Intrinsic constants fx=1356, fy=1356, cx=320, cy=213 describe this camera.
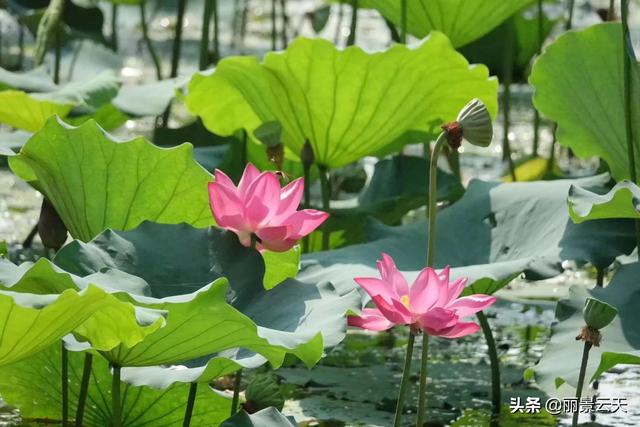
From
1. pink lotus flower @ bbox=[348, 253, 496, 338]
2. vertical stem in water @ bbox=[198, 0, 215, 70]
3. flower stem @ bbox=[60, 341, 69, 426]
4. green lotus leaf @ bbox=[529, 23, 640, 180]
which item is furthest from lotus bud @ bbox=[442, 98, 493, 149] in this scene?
vertical stem in water @ bbox=[198, 0, 215, 70]

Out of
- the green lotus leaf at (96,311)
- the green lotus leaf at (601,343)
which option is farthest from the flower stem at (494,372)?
the green lotus leaf at (96,311)

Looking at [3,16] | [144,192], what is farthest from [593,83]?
[3,16]

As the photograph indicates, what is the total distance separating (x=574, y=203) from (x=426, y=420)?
1.29ft

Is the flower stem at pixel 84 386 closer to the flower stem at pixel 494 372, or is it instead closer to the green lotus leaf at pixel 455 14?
the flower stem at pixel 494 372

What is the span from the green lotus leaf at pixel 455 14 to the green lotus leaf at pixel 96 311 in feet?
4.49

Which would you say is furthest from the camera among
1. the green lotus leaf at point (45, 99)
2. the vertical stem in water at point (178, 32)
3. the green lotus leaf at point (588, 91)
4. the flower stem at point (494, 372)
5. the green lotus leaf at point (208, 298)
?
the vertical stem in water at point (178, 32)

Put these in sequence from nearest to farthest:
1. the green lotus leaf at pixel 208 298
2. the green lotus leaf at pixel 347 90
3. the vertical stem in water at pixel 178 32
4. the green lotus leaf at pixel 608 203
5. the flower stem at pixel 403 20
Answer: the green lotus leaf at pixel 208 298 < the green lotus leaf at pixel 608 203 < the green lotus leaf at pixel 347 90 < the flower stem at pixel 403 20 < the vertical stem in water at pixel 178 32

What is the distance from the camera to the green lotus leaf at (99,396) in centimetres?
170

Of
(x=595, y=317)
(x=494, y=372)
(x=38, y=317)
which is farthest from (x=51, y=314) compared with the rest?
(x=494, y=372)

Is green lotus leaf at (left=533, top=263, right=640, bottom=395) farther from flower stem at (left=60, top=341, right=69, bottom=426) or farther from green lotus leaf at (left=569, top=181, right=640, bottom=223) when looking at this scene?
flower stem at (left=60, top=341, right=69, bottom=426)

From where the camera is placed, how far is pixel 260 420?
4.66 ft

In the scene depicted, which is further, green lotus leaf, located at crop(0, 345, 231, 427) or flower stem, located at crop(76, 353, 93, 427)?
green lotus leaf, located at crop(0, 345, 231, 427)

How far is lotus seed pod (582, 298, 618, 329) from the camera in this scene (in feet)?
4.72

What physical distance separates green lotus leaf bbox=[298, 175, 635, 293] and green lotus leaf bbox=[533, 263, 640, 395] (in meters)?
0.09
